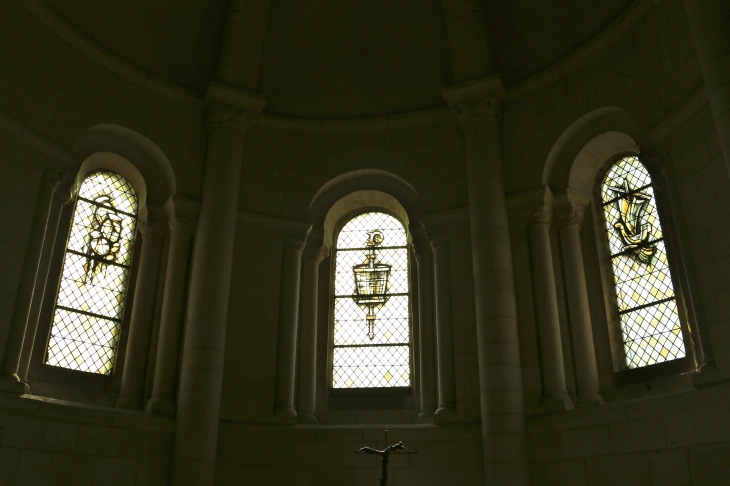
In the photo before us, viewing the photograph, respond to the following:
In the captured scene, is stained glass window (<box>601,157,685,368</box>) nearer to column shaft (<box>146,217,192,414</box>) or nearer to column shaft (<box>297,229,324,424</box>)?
column shaft (<box>297,229,324,424</box>)

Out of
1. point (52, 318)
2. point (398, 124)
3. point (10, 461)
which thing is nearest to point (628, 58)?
point (398, 124)

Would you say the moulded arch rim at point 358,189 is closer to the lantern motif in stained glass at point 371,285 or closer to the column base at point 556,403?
the lantern motif in stained glass at point 371,285

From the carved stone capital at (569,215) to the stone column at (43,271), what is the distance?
7.32m

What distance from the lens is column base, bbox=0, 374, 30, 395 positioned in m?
8.47

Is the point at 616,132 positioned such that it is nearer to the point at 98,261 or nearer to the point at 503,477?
the point at 503,477

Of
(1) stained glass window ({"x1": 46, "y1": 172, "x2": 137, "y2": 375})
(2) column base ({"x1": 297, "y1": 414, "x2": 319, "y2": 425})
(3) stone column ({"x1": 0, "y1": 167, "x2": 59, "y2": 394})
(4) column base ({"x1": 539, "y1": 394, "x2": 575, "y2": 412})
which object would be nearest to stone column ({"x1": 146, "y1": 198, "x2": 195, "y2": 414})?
(1) stained glass window ({"x1": 46, "y1": 172, "x2": 137, "y2": 375})

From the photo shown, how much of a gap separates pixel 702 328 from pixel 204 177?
25.0 ft

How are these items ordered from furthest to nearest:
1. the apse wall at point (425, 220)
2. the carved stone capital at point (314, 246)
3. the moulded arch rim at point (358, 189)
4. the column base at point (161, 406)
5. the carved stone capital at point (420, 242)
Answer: the moulded arch rim at point (358, 189)
the carved stone capital at point (314, 246)
the carved stone capital at point (420, 242)
the column base at point (161, 406)
the apse wall at point (425, 220)

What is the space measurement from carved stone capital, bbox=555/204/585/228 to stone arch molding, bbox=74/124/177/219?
607 cm

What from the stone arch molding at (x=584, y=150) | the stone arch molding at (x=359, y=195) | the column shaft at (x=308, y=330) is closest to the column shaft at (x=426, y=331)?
the stone arch molding at (x=359, y=195)

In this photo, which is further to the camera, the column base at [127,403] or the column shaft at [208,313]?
Answer: the column base at [127,403]

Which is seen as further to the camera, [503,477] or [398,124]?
[398,124]

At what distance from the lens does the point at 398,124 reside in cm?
1231

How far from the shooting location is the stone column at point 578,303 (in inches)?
381
